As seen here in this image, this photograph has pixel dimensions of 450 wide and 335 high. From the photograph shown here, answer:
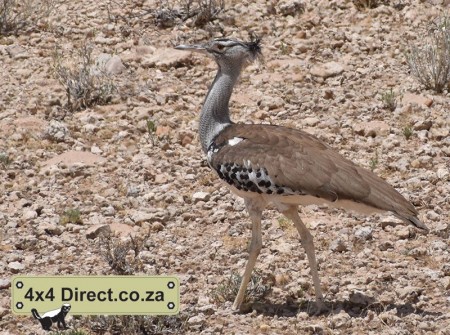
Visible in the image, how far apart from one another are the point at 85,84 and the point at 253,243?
10.6ft

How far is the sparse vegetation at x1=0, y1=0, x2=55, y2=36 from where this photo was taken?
10.1 metres

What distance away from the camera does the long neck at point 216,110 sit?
6547 millimetres

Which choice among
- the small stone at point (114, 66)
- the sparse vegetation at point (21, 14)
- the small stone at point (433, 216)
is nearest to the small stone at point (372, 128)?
the small stone at point (433, 216)

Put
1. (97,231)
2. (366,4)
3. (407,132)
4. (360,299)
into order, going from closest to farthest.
→ (360,299) < (97,231) < (407,132) < (366,4)

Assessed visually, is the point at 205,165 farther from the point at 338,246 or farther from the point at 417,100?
the point at 417,100

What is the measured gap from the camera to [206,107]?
6625mm

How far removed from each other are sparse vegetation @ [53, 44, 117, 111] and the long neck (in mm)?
2520

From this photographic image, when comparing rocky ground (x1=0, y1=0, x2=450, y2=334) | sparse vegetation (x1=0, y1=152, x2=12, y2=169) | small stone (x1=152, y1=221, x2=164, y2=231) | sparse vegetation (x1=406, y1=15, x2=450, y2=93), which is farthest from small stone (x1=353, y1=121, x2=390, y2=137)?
sparse vegetation (x1=0, y1=152, x2=12, y2=169)

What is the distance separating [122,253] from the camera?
6691mm

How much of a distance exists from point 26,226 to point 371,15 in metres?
4.42

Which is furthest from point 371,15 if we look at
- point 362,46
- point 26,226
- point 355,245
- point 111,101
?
point 26,226

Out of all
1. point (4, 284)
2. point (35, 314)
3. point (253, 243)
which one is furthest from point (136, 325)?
point (4, 284)

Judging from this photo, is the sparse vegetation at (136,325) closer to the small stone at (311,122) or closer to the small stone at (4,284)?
the small stone at (4,284)

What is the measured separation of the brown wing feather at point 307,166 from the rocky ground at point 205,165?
695 millimetres
